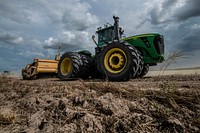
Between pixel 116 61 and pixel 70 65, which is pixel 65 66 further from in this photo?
pixel 116 61

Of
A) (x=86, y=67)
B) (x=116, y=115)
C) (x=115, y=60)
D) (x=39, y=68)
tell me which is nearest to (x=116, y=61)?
(x=115, y=60)

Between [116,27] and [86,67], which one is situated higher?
[116,27]

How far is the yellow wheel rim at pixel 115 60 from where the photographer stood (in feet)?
18.6

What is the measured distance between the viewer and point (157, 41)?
20.0 feet

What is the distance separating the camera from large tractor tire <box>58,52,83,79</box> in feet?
23.9

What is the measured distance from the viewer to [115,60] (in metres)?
5.98

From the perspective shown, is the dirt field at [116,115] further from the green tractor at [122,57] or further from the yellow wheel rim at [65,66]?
the yellow wheel rim at [65,66]

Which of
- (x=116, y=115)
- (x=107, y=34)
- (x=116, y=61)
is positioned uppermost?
(x=107, y=34)

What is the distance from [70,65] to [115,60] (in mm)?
2504

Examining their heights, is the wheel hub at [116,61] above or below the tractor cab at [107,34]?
below

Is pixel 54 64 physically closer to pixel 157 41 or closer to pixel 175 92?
pixel 157 41

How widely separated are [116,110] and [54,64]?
9.49 metres

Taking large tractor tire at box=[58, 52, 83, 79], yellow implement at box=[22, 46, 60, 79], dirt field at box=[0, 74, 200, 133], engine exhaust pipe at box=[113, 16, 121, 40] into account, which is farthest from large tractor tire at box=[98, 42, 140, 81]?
yellow implement at box=[22, 46, 60, 79]

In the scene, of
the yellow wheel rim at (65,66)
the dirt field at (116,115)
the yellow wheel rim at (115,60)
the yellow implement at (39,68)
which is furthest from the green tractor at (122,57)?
the dirt field at (116,115)
